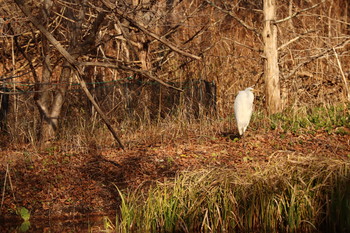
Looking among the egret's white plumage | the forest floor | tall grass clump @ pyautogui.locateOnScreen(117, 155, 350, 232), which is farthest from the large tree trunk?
tall grass clump @ pyautogui.locateOnScreen(117, 155, 350, 232)

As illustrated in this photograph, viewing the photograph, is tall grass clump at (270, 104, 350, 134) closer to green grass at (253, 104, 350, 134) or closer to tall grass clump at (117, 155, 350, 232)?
green grass at (253, 104, 350, 134)

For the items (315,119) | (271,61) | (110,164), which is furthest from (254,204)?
(271,61)

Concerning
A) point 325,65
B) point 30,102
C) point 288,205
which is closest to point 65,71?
point 30,102

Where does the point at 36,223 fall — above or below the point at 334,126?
below

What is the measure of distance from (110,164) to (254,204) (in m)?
3.30

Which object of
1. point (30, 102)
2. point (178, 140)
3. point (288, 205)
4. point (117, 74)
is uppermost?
point (117, 74)

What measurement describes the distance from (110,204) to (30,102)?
16.4 feet

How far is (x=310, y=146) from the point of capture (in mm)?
8328

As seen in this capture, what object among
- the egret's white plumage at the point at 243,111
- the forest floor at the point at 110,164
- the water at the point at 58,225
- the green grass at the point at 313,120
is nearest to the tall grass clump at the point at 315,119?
the green grass at the point at 313,120

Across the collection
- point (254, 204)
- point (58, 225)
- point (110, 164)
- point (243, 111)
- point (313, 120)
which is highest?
point (243, 111)

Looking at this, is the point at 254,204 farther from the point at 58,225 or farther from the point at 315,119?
the point at 315,119

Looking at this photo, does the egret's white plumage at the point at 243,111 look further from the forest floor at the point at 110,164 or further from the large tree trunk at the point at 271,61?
the large tree trunk at the point at 271,61

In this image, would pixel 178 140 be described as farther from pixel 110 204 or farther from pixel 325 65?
pixel 325 65

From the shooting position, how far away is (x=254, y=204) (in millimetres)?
5090
